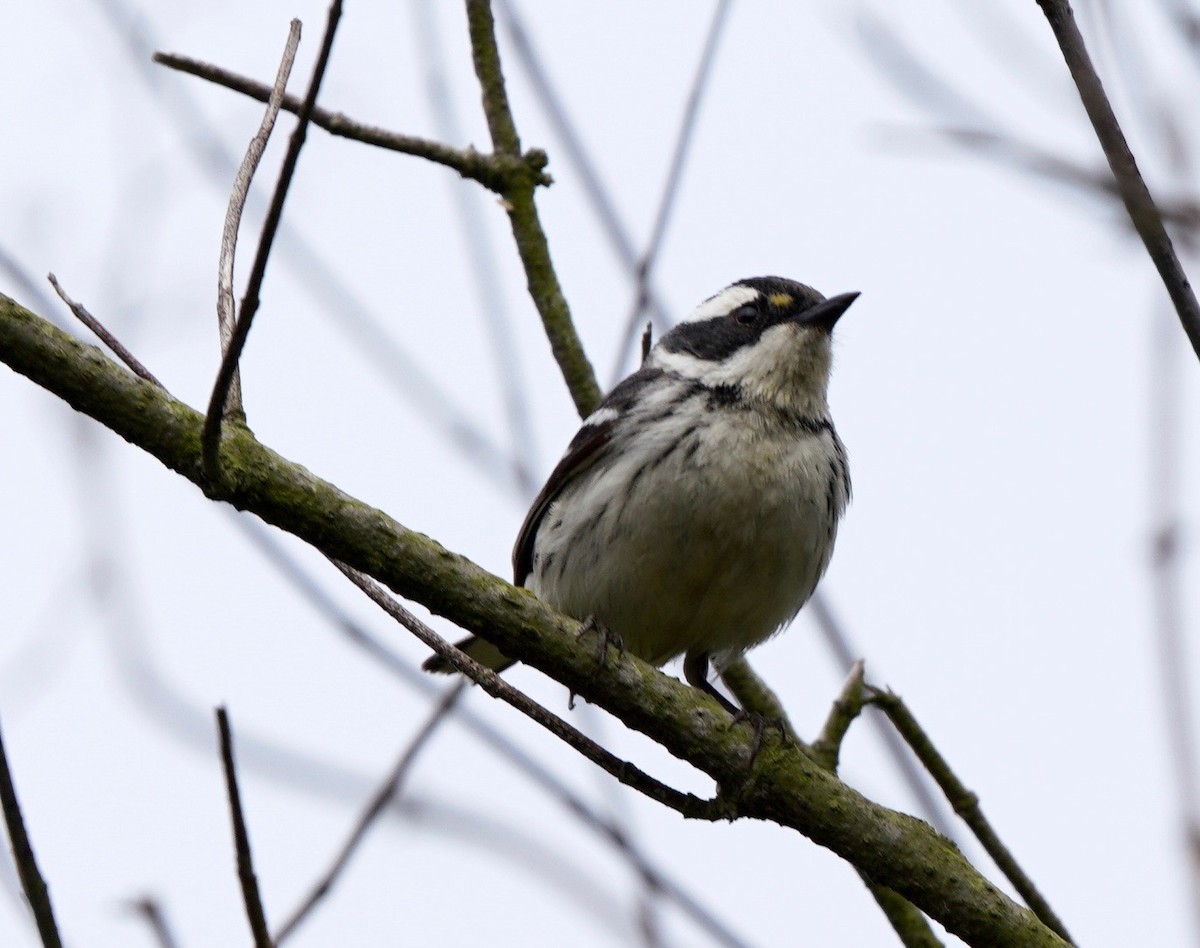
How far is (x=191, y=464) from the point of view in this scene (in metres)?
3.45

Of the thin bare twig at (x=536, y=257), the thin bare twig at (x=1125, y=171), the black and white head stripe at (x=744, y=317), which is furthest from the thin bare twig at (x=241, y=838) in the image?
the black and white head stripe at (x=744, y=317)

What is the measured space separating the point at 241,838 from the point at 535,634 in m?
0.88

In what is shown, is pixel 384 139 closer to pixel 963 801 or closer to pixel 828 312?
pixel 828 312

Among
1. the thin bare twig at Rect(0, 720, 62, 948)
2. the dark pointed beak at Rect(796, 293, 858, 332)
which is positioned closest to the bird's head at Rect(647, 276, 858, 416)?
the dark pointed beak at Rect(796, 293, 858, 332)

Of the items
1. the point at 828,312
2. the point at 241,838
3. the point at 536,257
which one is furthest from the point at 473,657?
the point at 241,838

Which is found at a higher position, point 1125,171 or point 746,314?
point 746,314

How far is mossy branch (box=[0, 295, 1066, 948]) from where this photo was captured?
3.41 metres

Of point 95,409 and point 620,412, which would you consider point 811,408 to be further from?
point 95,409

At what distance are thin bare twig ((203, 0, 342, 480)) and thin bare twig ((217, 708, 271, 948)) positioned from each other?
0.63 metres

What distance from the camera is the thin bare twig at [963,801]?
14.1ft

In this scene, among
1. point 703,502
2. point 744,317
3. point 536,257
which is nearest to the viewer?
point 703,502

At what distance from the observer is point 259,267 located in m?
3.08

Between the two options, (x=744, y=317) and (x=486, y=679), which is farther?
(x=744, y=317)

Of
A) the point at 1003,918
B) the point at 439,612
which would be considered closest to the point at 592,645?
the point at 439,612
